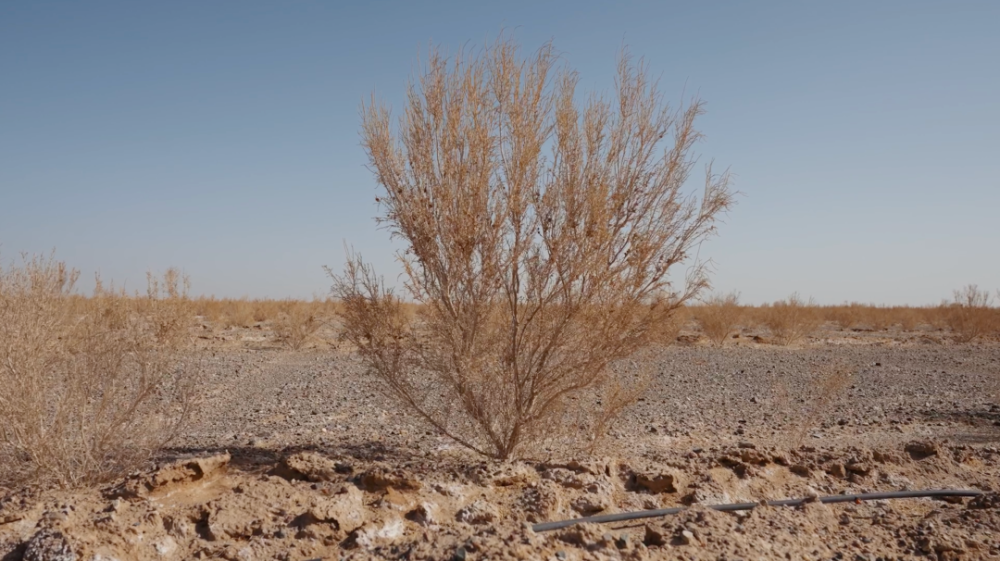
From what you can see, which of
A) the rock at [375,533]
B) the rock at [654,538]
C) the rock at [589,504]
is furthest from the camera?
the rock at [589,504]

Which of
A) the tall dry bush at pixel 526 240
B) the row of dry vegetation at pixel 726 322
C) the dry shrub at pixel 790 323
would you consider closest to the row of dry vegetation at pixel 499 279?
the tall dry bush at pixel 526 240

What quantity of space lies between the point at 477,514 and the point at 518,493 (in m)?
0.63

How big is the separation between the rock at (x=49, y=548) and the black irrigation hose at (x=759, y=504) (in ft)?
9.98

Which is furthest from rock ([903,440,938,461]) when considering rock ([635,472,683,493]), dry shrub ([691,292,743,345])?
dry shrub ([691,292,743,345])

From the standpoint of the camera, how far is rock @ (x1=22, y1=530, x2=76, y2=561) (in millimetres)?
4750

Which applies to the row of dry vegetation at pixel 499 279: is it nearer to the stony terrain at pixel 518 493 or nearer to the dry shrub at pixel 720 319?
the stony terrain at pixel 518 493

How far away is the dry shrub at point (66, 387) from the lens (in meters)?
6.03

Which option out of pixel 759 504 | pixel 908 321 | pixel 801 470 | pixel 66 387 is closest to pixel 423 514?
pixel 759 504

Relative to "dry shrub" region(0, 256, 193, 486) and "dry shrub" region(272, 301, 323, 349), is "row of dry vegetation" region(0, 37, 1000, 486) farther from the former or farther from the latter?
"dry shrub" region(272, 301, 323, 349)

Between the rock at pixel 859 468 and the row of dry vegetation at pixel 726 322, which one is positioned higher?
the row of dry vegetation at pixel 726 322

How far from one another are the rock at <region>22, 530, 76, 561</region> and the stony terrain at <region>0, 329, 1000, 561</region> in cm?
1

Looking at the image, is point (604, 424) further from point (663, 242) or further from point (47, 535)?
point (47, 535)

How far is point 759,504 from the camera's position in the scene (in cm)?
590

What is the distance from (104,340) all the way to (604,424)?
4828 millimetres
